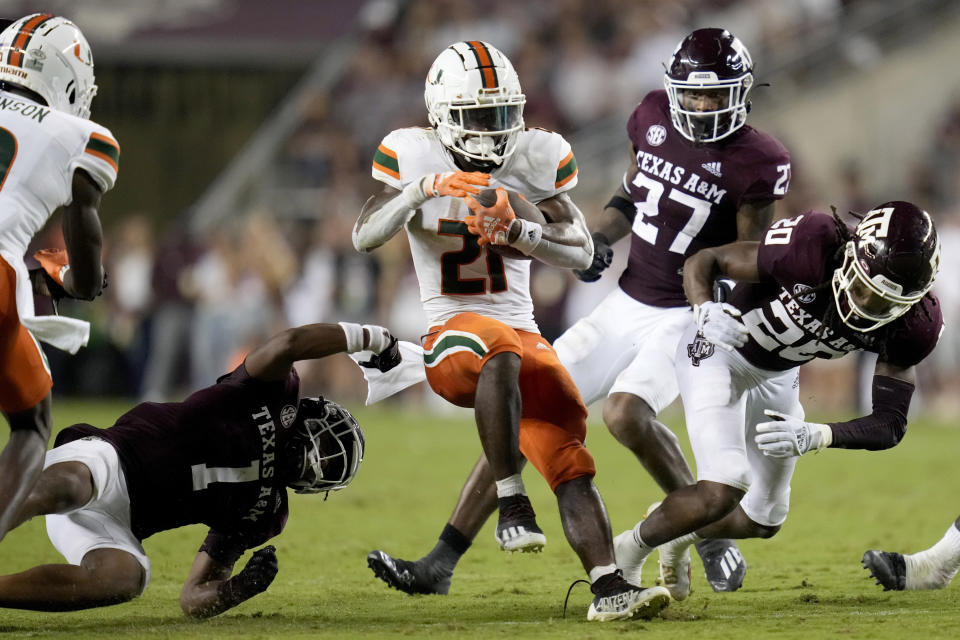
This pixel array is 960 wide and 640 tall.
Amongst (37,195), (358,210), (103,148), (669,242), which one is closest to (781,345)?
(669,242)

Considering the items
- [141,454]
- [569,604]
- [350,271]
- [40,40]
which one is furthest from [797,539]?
[350,271]

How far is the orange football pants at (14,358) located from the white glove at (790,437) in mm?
2501

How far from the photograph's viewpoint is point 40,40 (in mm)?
4785

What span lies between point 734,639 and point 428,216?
1949 mm

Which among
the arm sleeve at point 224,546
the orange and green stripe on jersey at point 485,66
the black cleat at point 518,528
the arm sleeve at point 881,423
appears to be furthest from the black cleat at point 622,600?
the orange and green stripe on jersey at point 485,66

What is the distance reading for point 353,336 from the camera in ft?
16.3

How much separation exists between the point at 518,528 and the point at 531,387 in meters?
0.61

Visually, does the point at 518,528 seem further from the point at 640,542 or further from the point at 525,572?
the point at 525,572

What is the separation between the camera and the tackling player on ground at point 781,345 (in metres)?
4.79

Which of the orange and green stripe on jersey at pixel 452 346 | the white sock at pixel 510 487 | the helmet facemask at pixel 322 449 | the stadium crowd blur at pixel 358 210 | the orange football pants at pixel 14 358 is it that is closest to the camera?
the orange football pants at pixel 14 358

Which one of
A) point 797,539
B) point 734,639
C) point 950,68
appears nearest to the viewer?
point 734,639

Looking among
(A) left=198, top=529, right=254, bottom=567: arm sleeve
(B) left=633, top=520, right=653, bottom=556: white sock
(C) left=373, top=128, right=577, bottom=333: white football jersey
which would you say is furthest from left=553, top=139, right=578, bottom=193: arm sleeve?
(A) left=198, top=529, right=254, bottom=567: arm sleeve

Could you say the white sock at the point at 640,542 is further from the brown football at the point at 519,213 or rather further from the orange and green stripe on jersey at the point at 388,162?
the orange and green stripe on jersey at the point at 388,162

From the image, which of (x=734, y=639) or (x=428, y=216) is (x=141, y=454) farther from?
(x=734, y=639)
